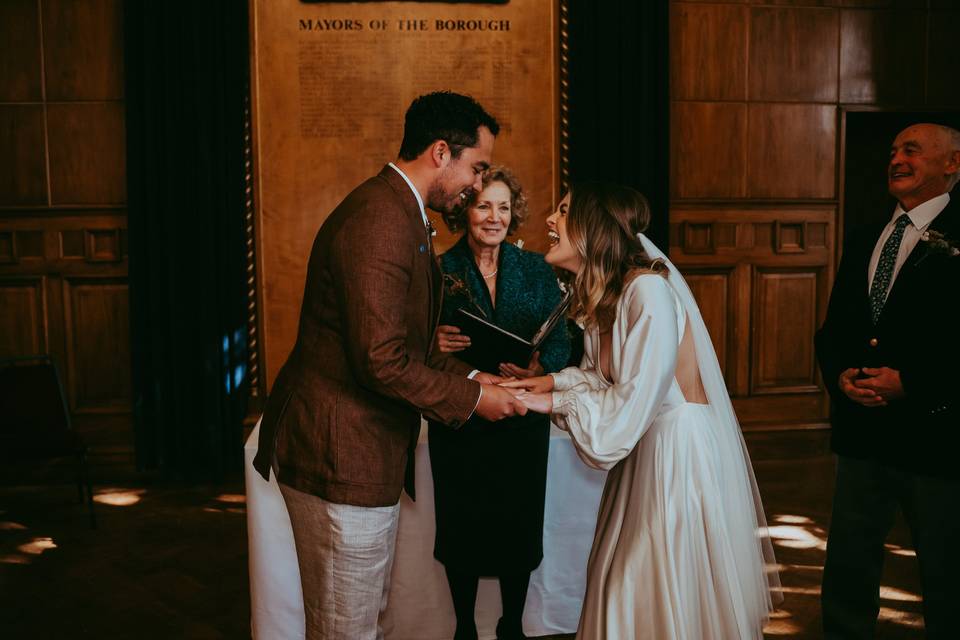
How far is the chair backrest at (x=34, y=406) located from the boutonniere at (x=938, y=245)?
13.4ft

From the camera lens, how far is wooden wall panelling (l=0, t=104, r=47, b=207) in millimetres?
5184

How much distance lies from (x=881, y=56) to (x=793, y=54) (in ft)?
2.20

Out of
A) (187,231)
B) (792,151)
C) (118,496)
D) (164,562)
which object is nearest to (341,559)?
(164,562)

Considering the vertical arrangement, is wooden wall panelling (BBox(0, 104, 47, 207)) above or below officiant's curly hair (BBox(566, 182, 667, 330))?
above

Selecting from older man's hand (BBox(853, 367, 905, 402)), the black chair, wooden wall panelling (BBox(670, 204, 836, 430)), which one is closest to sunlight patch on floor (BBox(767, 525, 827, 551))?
wooden wall panelling (BBox(670, 204, 836, 430))

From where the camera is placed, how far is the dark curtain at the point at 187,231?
16.5ft

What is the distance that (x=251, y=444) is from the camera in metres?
2.65

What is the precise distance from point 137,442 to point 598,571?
3.97 metres

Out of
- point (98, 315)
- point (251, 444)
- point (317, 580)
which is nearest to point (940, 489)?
point (317, 580)

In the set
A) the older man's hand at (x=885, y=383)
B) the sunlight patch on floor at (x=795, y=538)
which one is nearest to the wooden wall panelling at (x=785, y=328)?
the sunlight patch on floor at (x=795, y=538)

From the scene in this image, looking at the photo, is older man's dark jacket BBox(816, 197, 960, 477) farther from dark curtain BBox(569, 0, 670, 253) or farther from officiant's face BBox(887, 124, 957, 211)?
dark curtain BBox(569, 0, 670, 253)

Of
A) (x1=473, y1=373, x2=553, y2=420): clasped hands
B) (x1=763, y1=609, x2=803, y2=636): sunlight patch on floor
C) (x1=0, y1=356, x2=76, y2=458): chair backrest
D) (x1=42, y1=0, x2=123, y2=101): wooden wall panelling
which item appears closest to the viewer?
(x1=473, y1=373, x2=553, y2=420): clasped hands

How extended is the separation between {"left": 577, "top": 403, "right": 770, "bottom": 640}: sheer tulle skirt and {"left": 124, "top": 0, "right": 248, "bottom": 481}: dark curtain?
366cm

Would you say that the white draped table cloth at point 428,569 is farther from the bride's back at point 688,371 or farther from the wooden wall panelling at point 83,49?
the wooden wall panelling at point 83,49
